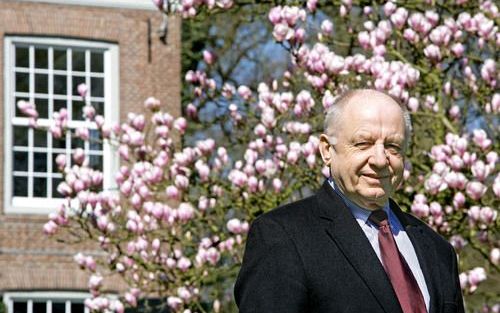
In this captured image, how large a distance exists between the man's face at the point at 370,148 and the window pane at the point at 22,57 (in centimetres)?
1370

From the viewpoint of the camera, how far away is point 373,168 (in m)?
3.58

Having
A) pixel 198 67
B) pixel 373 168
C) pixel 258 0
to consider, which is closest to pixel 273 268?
pixel 373 168

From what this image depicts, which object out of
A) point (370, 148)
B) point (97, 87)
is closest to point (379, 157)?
point (370, 148)

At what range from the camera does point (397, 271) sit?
3.64 m

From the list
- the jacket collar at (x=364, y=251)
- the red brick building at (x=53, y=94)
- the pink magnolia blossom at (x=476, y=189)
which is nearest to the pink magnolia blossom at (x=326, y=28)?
the pink magnolia blossom at (x=476, y=189)

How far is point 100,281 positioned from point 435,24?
370 cm

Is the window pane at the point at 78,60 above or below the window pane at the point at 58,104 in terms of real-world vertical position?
above

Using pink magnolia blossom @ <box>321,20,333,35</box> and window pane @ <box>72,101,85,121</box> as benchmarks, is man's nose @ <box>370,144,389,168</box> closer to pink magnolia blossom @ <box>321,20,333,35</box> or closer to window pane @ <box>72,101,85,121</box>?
pink magnolia blossom @ <box>321,20,333,35</box>

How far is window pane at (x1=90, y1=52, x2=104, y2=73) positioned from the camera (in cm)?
1730

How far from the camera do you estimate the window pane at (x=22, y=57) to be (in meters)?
16.9

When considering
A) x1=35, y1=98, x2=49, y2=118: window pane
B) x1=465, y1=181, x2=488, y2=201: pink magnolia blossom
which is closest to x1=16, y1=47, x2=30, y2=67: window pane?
x1=35, y1=98, x2=49, y2=118: window pane

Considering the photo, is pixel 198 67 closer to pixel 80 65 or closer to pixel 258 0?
pixel 80 65

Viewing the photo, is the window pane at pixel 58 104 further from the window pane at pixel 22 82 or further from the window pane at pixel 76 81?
the window pane at pixel 22 82

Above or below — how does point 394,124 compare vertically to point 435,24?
below
